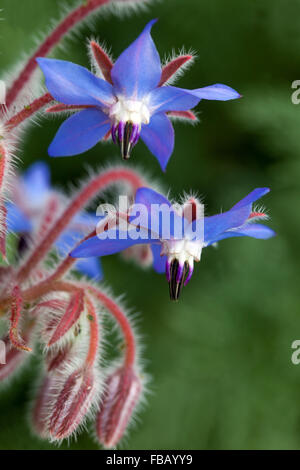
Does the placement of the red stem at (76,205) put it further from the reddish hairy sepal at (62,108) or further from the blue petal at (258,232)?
the blue petal at (258,232)

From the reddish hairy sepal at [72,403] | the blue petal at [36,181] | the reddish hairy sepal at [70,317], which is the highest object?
the blue petal at [36,181]

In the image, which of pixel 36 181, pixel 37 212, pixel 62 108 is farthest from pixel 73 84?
pixel 36 181

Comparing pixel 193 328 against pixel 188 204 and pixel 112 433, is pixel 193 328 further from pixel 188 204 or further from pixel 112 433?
pixel 188 204

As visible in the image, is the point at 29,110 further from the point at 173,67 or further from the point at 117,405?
the point at 117,405

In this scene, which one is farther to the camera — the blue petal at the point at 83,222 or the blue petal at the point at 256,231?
the blue petal at the point at 83,222

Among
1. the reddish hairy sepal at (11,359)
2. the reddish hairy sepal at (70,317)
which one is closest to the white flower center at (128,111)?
the reddish hairy sepal at (70,317)

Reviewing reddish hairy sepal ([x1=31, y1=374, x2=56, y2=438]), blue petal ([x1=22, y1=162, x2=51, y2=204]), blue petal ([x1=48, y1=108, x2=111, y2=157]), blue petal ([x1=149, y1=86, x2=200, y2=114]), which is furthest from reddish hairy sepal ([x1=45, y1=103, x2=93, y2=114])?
blue petal ([x1=22, y1=162, x2=51, y2=204])

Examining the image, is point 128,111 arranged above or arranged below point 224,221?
above
